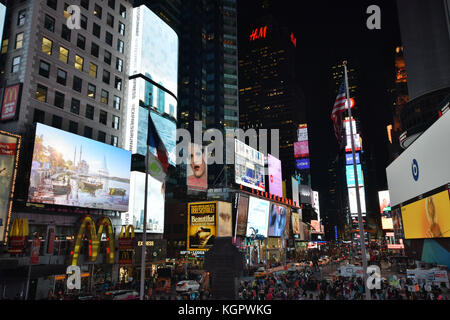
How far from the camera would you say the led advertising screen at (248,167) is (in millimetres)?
70250

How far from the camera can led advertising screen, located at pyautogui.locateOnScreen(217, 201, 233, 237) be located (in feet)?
199

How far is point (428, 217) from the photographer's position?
148ft

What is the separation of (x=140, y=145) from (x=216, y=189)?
29.2 metres

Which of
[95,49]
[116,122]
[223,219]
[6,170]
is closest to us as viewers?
[6,170]

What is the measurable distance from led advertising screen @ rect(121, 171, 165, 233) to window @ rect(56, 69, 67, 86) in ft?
54.7

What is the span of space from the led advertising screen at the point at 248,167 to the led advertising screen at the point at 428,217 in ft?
99.6

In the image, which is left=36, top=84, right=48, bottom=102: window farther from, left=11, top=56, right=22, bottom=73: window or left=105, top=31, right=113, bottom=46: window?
left=105, top=31, right=113, bottom=46: window

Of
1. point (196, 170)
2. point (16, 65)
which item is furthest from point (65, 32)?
point (196, 170)

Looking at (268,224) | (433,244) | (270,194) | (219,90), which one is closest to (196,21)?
(219,90)

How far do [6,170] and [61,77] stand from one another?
14.1m

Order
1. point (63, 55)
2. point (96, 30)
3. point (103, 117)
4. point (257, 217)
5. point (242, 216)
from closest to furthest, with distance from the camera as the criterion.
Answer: point (63, 55), point (103, 117), point (96, 30), point (242, 216), point (257, 217)

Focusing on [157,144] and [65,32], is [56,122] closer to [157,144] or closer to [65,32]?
[65,32]

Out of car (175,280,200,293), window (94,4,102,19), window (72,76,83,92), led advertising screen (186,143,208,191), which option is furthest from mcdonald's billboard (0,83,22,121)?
led advertising screen (186,143,208,191)

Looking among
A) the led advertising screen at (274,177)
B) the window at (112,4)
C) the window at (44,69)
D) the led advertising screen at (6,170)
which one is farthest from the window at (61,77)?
→ the led advertising screen at (274,177)
